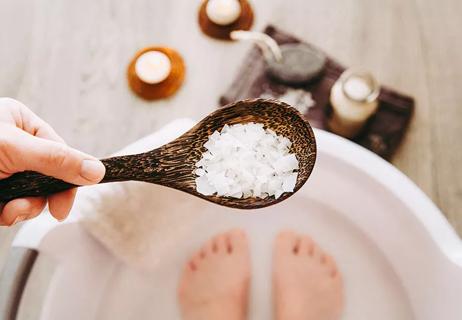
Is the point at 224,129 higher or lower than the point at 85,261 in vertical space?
higher

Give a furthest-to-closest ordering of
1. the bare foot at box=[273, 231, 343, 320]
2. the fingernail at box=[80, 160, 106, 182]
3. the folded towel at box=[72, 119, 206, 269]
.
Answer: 1. the bare foot at box=[273, 231, 343, 320]
2. the folded towel at box=[72, 119, 206, 269]
3. the fingernail at box=[80, 160, 106, 182]

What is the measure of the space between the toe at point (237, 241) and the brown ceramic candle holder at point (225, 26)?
1.39 ft

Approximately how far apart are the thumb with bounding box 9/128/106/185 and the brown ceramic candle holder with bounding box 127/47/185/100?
51 cm

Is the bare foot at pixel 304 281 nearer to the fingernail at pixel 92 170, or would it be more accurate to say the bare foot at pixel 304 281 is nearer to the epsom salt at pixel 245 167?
the epsom salt at pixel 245 167

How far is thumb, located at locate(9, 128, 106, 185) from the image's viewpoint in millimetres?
649

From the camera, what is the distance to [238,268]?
111 cm

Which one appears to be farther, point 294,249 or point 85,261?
point 294,249

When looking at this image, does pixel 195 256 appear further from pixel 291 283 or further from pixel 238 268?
pixel 291 283

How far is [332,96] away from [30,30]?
27.3 inches

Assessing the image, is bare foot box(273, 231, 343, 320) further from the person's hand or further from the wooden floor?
the person's hand

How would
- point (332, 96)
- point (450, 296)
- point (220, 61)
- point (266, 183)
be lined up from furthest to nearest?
point (220, 61) → point (332, 96) → point (450, 296) → point (266, 183)

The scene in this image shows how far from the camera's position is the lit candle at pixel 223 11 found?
44.7 inches

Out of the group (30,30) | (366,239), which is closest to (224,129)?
(366,239)

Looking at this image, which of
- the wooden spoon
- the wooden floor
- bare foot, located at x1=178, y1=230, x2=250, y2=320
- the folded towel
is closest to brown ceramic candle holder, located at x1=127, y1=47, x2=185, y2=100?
the wooden floor
